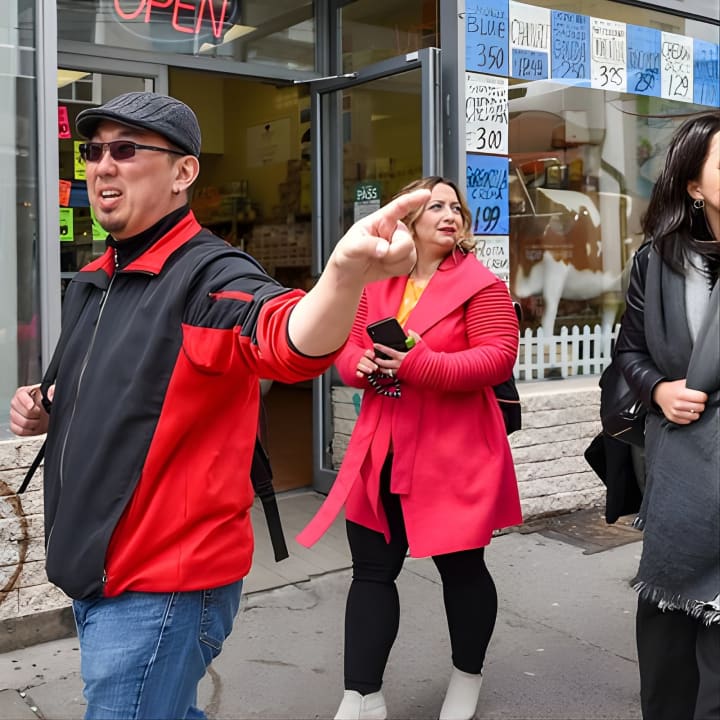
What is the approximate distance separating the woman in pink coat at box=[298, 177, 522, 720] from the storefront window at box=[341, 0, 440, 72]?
2625mm

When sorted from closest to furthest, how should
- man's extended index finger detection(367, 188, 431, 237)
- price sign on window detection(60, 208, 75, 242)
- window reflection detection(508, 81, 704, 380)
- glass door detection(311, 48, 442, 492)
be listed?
man's extended index finger detection(367, 188, 431, 237), price sign on window detection(60, 208, 75, 242), glass door detection(311, 48, 442, 492), window reflection detection(508, 81, 704, 380)

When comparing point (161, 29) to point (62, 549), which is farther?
point (161, 29)

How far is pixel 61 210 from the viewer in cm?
479

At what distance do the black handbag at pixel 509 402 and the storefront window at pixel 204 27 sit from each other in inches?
117

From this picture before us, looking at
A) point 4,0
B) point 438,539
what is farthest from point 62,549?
point 4,0

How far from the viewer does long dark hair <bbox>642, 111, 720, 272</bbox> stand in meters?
2.61

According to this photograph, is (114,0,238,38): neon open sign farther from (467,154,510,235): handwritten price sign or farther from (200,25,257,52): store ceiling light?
(467,154,510,235): handwritten price sign

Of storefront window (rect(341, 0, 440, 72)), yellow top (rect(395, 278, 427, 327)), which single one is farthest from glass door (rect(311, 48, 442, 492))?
yellow top (rect(395, 278, 427, 327))

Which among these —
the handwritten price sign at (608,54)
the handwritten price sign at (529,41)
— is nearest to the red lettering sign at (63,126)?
the handwritten price sign at (529,41)

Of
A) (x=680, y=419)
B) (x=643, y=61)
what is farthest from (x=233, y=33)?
(x=680, y=419)

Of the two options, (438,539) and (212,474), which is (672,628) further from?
(212,474)

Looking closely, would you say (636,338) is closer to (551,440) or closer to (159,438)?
(159,438)

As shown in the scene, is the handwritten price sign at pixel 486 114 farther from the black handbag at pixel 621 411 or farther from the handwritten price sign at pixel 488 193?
the black handbag at pixel 621 411

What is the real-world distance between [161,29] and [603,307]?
3.27 metres
